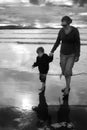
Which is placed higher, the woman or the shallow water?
the woman

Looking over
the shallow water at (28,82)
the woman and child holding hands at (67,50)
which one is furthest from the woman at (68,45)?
the shallow water at (28,82)

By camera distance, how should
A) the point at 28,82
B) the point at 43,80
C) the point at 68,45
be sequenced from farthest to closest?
the point at 28,82, the point at 43,80, the point at 68,45

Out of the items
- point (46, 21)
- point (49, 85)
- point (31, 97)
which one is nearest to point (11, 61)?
point (49, 85)

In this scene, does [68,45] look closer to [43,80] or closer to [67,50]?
[67,50]

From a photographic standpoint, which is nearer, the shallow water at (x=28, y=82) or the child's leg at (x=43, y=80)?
the shallow water at (x=28, y=82)

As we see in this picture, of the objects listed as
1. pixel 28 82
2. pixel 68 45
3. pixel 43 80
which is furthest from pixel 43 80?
pixel 68 45

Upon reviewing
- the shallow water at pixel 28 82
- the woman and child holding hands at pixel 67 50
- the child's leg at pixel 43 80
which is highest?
the woman and child holding hands at pixel 67 50

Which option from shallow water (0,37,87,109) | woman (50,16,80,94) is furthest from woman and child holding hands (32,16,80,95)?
shallow water (0,37,87,109)

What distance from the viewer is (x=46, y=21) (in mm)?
23172

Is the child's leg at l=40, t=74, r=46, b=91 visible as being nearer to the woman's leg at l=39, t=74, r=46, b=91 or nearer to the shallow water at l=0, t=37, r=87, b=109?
the woman's leg at l=39, t=74, r=46, b=91

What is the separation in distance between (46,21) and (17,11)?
243 inches

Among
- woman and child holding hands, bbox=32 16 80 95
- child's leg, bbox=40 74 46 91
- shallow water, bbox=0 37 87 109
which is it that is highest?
woman and child holding hands, bbox=32 16 80 95

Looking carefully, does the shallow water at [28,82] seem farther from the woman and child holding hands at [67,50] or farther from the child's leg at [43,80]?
the woman and child holding hands at [67,50]

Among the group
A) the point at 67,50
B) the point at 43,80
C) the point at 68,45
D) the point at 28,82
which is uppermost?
the point at 68,45
